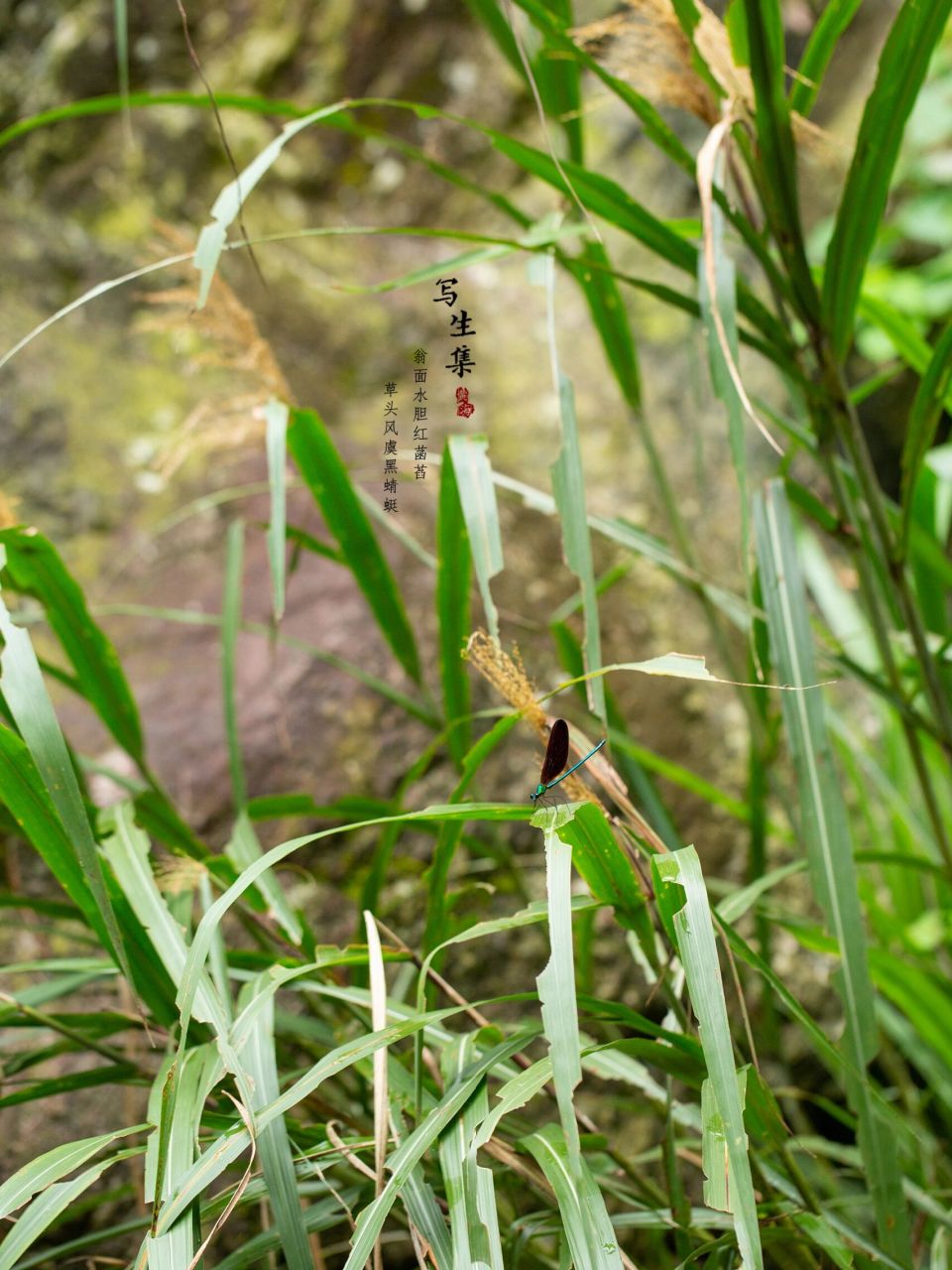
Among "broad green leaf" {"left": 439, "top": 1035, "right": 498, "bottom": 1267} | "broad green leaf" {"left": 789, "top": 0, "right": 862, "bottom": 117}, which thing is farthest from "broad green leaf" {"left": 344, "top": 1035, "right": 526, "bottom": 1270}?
"broad green leaf" {"left": 789, "top": 0, "right": 862, "bottom": 117}

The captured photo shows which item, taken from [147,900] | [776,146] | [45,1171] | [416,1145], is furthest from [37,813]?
[776,146]

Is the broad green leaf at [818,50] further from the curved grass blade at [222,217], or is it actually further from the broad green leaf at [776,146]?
the curved grass blade at [222,217]

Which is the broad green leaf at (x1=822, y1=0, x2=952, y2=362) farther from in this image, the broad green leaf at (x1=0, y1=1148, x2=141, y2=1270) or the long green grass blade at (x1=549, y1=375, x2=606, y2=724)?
the broad green leaf at (x1=0, y1=1148, x2=141, y2=1270)

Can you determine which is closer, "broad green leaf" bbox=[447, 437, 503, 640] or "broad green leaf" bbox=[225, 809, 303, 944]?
"broad green leaf" bbox=[447, 437, 503, 640]

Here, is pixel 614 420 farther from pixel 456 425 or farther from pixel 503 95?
pixel 503 95

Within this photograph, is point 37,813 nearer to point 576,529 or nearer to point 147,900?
point 147,900

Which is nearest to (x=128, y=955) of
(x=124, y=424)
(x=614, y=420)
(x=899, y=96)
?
(x=899, y=96)
